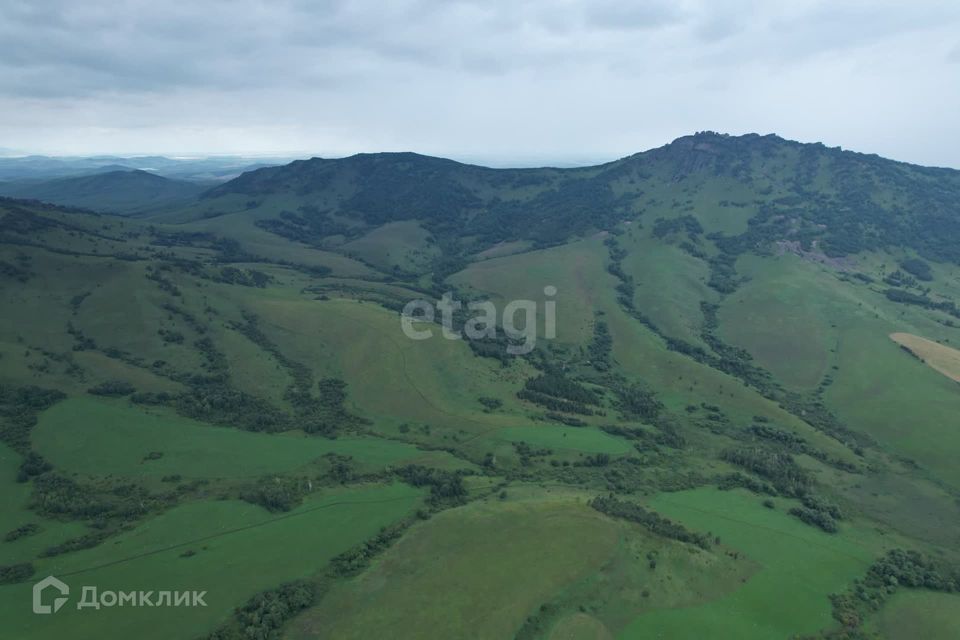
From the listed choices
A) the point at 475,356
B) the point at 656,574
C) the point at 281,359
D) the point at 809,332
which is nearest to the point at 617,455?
the point at 656,574

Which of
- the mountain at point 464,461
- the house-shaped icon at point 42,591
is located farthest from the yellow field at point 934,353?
the house-shaped icon at point 42,591

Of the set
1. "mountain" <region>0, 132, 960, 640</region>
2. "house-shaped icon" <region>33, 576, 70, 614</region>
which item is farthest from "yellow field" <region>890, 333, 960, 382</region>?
"house-shaped icon" <region>33, 576, 70, 614</region>

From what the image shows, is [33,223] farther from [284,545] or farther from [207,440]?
[284,545]

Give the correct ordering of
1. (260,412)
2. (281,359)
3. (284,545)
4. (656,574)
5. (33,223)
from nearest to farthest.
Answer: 1. (656,574)
2. (284,545)
3. (260,412)
4. (281,359)
5. (33,223)

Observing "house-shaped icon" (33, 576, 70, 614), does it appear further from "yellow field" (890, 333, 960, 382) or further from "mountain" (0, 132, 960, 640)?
"yellow field" (890, 333, 960, 382)

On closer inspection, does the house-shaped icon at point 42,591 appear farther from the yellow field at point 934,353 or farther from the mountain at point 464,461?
the yellow field at point 934,353
